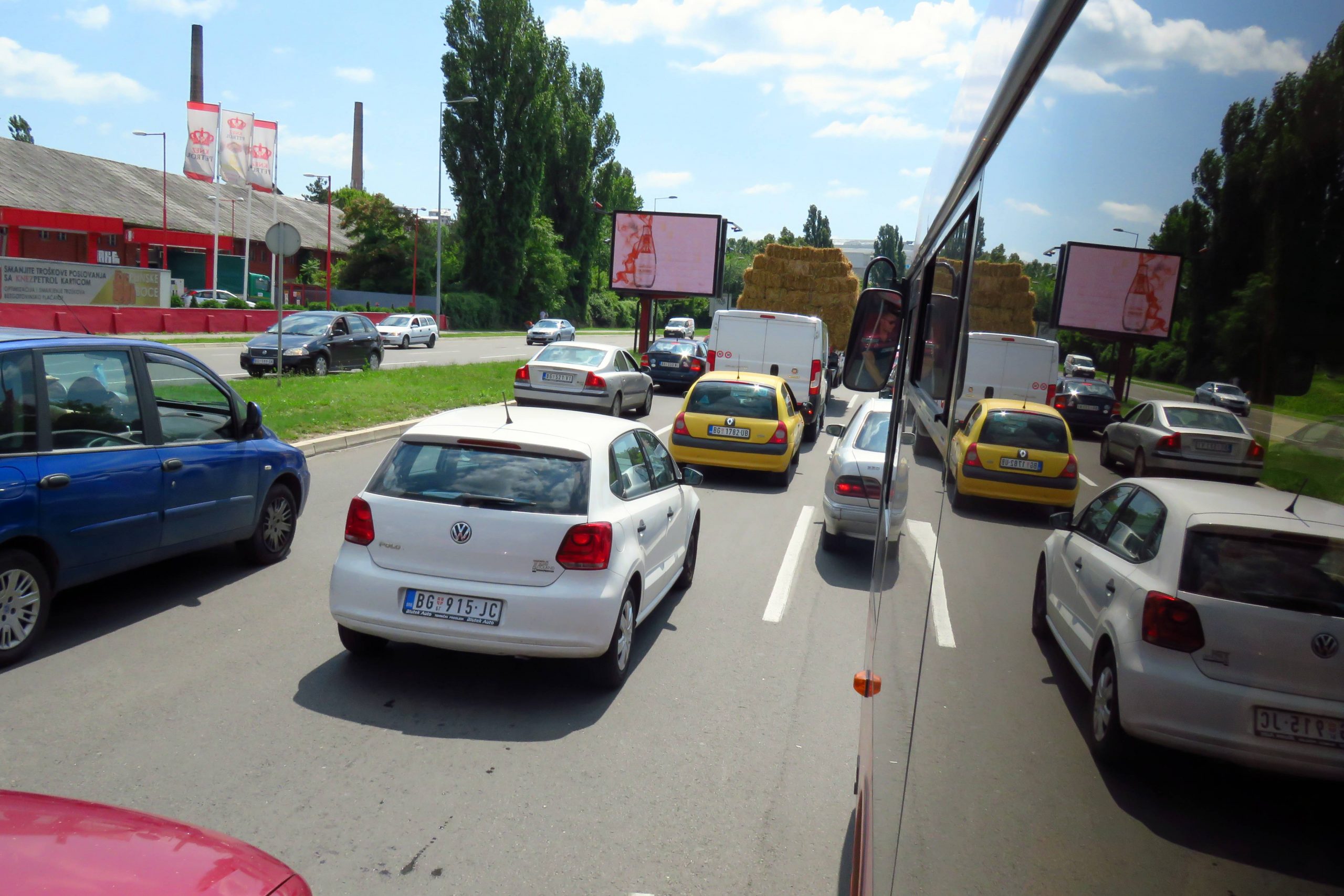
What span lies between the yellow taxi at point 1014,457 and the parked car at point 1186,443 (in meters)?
0.12

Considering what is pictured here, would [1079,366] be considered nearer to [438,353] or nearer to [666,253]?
[666,253]

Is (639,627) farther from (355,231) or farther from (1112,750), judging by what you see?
(355,231)

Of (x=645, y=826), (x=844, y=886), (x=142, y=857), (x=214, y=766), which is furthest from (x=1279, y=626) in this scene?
(x=214, y=766)

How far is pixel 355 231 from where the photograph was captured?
65.2 metres

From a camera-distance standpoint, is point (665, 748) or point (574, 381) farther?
point (574, 381)

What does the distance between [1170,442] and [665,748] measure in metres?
4.24

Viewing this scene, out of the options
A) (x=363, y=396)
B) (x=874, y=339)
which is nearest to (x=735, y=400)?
(x=363, y=396)

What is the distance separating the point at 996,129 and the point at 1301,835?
141 centimetres

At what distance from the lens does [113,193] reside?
58.2m

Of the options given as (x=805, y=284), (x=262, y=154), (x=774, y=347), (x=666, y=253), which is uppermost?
(x=262, y=154)

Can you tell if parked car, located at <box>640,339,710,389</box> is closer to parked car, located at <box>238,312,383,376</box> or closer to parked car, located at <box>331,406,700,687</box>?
parked car, located at <box>238,312,383,376</box>

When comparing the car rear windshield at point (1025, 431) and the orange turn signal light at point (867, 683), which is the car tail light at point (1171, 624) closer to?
the car rear windshield at point (1025, 431)

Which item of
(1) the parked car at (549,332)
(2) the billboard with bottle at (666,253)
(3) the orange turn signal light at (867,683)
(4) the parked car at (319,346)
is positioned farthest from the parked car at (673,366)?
(3) the orange turn signal light at (867,683)

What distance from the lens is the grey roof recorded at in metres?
52.7
